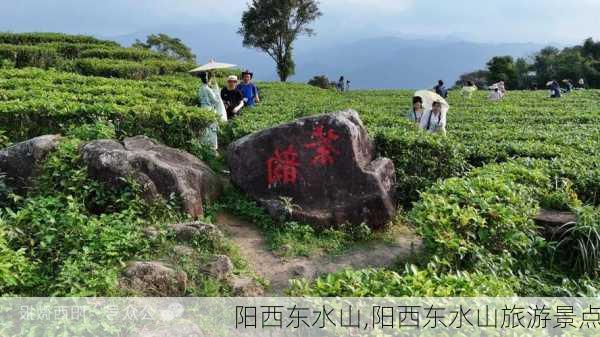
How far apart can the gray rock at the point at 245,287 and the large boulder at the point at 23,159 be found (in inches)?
140

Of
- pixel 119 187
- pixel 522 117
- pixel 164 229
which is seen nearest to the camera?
pixel 164 229

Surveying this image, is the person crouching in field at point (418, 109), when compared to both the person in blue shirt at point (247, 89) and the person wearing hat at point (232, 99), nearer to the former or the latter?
the person wearing hat at point (232, 99)

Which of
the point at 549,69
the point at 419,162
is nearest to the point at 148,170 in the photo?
the point at 419,162

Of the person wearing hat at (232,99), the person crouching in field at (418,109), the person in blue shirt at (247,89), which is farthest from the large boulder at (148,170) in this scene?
the person in blue shirt at (247,89)

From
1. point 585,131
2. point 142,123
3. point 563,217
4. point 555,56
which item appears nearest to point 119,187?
point 142,123

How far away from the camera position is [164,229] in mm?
6082

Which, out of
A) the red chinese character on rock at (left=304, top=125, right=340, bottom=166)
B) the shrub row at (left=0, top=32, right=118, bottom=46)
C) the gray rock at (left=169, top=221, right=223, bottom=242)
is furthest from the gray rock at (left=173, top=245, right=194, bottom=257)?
the shrub row at (left=0, top=32, right=118, bottom=46)

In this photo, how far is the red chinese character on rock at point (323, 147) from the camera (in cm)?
775

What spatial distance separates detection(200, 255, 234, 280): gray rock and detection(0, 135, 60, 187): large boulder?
3194 mm

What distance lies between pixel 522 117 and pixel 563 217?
11.7m

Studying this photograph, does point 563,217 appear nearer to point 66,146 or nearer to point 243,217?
point 243,217

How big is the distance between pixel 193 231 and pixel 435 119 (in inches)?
259

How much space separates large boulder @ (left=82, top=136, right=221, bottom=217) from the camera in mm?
6742

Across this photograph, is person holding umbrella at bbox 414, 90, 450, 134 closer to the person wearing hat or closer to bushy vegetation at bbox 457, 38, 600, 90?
the person wearing hat
